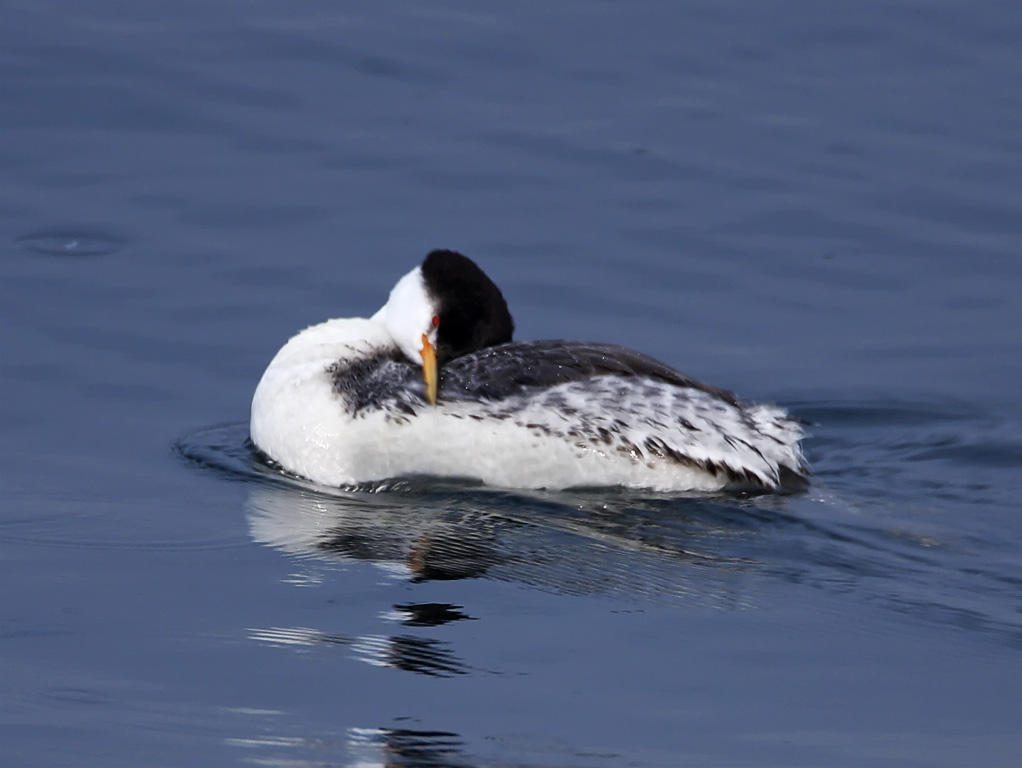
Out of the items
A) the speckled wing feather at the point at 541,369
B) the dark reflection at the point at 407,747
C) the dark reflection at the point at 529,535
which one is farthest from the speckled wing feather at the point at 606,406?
the dark reflection at the point at 407,747

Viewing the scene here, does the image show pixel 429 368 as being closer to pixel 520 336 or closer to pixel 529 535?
pixel 529 535

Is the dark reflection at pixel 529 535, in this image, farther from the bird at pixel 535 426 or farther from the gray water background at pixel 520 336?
the bird at pixel 535 426

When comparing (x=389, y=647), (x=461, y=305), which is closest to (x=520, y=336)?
(x=461, y=305)

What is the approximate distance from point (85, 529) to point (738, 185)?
5.95 m

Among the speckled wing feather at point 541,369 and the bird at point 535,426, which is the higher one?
the speckled wing feather at point 541,369

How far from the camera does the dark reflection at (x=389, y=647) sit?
5.71 meters

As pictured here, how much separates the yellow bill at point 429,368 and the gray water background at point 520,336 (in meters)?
0.49

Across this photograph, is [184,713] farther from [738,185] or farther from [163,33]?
[163,33]

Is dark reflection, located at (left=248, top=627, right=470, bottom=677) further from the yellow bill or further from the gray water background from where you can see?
the yellow bill

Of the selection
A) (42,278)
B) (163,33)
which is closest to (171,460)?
(42,278)

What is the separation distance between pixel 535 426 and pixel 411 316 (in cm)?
90

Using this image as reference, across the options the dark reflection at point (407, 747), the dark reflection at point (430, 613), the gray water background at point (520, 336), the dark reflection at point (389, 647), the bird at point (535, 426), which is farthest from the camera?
the bird at point (535, 426)

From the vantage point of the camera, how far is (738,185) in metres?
11.9

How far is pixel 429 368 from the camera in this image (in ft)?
26.2
